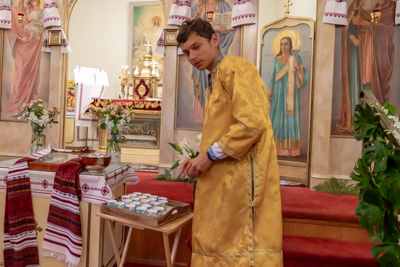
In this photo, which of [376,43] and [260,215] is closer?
[260,215]

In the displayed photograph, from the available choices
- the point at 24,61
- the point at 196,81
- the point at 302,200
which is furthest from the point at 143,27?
the point at 302,200

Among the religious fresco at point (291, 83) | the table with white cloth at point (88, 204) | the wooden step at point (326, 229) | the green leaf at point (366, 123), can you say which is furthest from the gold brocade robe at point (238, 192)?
the religious fresco at point (291, 83)

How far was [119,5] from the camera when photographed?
1184 cm

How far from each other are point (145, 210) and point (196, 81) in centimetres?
366

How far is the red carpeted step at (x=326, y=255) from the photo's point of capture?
291cm

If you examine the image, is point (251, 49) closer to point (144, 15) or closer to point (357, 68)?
point (357, 68)

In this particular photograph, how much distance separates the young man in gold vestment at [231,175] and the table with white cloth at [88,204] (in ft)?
3.48

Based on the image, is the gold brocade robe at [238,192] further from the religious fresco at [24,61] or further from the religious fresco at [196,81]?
the religious fresco at [24,61]

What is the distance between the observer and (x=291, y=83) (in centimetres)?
594

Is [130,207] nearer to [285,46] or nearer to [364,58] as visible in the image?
[364,58]

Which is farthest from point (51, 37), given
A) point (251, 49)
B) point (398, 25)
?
point (398, 25)

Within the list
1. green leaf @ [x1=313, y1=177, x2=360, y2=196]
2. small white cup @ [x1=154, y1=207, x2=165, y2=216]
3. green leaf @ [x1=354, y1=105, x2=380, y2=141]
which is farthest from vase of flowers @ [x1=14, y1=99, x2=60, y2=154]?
green leaf @ [x1=313, y1=177, x2=360, y2=196]

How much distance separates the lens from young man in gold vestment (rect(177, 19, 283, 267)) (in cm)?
209

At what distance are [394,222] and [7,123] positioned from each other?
6786mm
